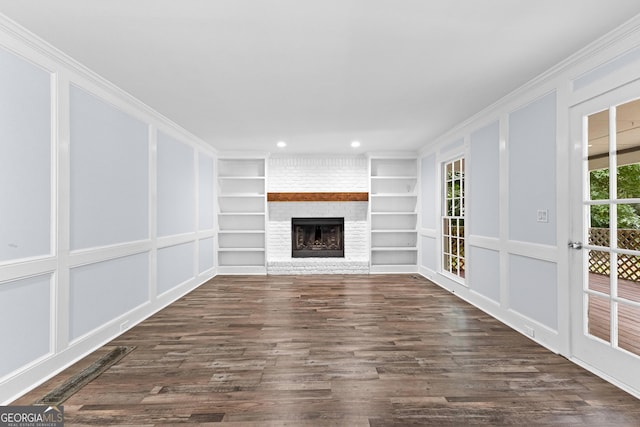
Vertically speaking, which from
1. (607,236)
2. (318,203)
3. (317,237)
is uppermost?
(318,203)

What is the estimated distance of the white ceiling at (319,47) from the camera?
2029 millimetres

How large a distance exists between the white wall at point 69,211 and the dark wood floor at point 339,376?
28 centimetres

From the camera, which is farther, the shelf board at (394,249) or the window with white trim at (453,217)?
the shelf board at (394,249)

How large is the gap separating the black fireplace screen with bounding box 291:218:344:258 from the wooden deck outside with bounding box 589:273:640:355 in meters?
4.74

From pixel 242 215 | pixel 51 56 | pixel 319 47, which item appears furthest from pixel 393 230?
pixel 51 56

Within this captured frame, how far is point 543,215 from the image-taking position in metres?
3.09

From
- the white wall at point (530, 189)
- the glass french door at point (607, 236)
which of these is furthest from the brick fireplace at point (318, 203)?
the glass french door at point (607, 236)

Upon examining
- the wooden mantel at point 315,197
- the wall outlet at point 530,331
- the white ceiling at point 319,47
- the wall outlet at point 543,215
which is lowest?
the wall outlet at point 530,331

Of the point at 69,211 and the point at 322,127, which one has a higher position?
the point at 322,127

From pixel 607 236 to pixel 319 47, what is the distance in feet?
8.48

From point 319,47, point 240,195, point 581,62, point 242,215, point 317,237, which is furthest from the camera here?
point 317,237

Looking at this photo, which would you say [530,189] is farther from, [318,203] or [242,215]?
[242,215]

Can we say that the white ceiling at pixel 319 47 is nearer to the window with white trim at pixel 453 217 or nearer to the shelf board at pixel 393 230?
the window with white trim at pixel 453 217

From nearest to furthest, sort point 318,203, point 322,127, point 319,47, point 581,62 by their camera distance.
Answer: point 319,47, point 581,62, point 322,127, point 318,203
